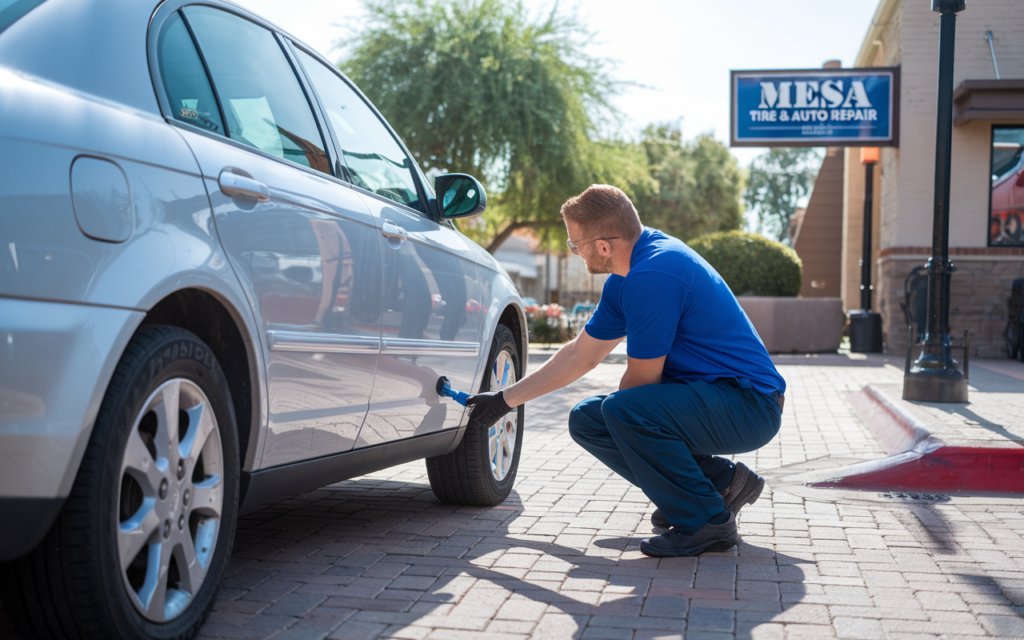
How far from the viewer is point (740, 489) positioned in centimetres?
387

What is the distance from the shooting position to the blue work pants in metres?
3.59

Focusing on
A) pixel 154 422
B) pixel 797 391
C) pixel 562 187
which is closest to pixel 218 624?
pixel 154 422

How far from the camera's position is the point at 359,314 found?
3076mm


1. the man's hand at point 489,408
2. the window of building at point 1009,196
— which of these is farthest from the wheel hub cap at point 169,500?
the window of building at point 1009,196

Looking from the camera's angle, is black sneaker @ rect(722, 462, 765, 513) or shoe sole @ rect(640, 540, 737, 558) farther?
black sneaker @ rect(722, 462, 765, 513)

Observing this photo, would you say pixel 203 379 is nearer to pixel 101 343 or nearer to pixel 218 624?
pixel 101 343

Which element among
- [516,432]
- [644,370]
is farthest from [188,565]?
[516,432]

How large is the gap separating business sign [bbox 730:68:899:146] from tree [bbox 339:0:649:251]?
9.93 ft

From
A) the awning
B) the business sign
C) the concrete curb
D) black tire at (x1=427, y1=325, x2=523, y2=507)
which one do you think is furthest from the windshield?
the business sign

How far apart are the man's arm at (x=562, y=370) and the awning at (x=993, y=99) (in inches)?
455

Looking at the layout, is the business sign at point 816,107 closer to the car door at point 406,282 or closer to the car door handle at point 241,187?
the car door at point 406,282

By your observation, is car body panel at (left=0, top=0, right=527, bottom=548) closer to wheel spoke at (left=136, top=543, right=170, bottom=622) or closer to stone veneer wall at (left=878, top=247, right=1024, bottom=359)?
wheel spoke at (left=136, top=543, right=170, bottom=622)

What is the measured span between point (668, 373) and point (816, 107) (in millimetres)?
12370

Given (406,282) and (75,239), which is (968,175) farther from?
(75,239)
